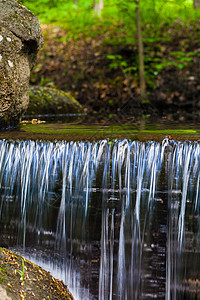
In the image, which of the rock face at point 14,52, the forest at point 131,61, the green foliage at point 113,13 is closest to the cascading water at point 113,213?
the rock face at point 14,52

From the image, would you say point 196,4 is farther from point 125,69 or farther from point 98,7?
point 125,69

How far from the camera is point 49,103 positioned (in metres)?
6.74

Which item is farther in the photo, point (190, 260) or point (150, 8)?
point (150, 8)

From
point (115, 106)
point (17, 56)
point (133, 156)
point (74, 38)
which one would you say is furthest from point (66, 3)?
point (133, 156)

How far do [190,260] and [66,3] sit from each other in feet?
42.5

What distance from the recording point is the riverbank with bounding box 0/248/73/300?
85.4 inches

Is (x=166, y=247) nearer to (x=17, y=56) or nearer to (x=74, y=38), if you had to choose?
(x=17, y=56)

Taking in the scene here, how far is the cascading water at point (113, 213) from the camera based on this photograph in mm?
2949

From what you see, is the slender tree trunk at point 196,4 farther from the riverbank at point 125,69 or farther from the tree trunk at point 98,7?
the tree trunk at point 98,7

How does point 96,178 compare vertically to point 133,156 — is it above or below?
below

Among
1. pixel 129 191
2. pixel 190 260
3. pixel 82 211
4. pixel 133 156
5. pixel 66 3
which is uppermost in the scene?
pixel 66 3

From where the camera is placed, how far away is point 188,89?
9.09 metres

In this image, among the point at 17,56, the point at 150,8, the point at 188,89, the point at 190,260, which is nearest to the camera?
the point at 190,260

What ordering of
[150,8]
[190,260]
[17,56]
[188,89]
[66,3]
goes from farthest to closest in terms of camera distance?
[66,3] < [150,8] < [188,89] < [17,56] < [190,260]
